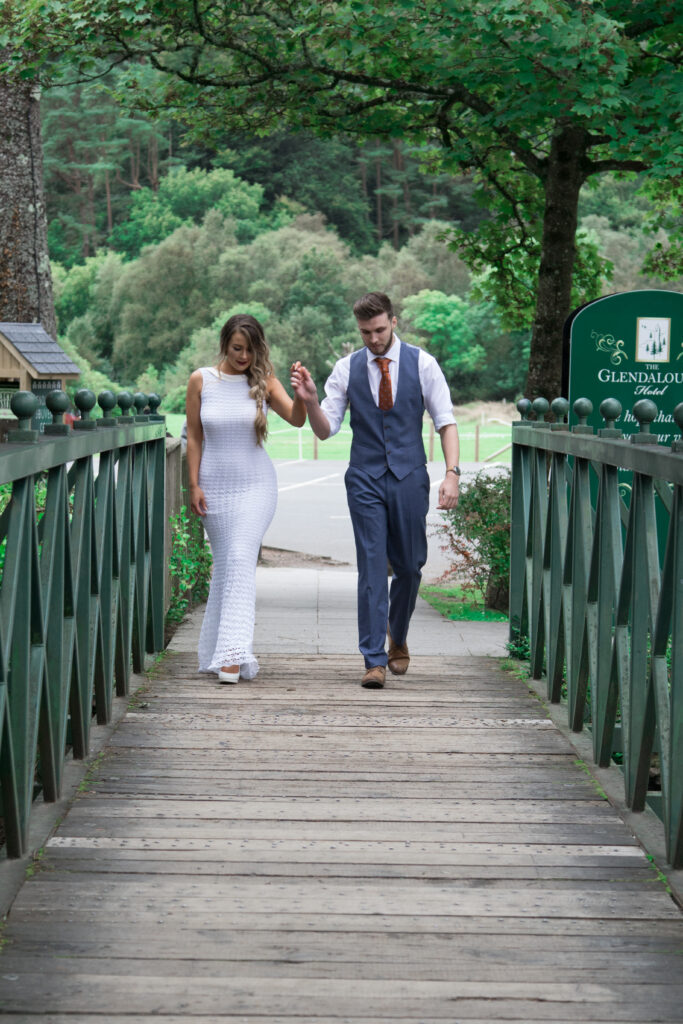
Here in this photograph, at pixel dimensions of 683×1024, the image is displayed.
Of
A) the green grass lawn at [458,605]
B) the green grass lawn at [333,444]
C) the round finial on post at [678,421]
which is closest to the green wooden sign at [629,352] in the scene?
the green grass lawn at [458,605]

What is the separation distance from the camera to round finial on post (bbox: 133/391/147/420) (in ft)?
19.4

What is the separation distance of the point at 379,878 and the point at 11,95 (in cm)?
827

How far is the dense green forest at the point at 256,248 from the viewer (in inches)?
2650

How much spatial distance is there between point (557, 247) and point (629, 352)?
274 cm

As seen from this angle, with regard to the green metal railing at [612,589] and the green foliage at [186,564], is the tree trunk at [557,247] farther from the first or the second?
the green metal railing at [612,589]

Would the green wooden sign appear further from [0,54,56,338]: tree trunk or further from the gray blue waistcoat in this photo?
[0,54,56,338]: tree trunk

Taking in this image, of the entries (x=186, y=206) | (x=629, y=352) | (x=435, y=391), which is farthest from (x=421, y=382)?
(x=186, y=206)

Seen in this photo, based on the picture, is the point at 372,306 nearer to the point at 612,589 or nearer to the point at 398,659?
the point at 398,659

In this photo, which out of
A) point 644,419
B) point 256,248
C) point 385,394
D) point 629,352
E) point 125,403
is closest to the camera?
point 644,419

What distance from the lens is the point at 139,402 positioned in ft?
19.8

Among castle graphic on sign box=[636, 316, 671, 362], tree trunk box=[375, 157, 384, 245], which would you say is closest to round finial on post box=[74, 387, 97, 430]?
castle graphic on sign box=[636, 316, 671, 362]

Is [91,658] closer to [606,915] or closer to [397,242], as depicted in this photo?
[606,915]

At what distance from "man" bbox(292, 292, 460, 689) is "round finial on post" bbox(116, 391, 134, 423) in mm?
763

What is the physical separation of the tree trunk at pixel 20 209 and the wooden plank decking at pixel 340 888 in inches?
234
